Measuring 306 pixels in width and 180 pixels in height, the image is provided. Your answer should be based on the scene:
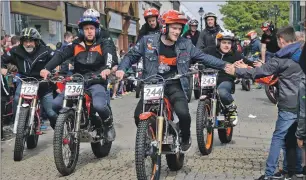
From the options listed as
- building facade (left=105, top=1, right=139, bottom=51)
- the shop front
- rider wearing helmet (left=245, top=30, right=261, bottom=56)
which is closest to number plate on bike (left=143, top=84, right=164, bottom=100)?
rider wearing helmet (left=245, top=30, right=261, bottom=56)

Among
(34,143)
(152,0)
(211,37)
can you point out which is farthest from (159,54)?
(152,0)

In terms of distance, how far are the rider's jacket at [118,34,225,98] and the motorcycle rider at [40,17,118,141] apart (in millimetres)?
786

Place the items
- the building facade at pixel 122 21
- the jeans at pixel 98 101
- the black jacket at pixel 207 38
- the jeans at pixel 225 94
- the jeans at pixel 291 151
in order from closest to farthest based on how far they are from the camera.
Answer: the jeans at pixel 291 151, the jeans at pixel 98 101, the jeans at pixel 225 94, the black jacket at pixel 207 38, the building facade at pixel 122 21

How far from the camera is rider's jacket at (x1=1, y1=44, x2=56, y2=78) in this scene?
26.8 ft

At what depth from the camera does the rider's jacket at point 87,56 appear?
7.16 meters

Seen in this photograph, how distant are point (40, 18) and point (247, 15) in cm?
5593

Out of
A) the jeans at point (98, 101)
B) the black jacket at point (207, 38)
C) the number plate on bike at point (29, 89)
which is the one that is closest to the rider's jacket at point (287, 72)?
the jeans at point (98, 101)

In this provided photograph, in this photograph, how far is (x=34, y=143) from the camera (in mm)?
8188

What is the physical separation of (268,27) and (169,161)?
200 inches

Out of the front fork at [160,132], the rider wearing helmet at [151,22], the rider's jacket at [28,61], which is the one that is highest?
the rider wearing helmet at [151,22]

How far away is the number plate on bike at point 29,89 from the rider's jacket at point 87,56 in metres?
0.58

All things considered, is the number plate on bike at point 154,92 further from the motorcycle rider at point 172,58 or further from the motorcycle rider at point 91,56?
the motorcycle rider at point 91,56

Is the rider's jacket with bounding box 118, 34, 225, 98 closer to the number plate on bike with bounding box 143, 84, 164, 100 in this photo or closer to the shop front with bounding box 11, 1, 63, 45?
the number plate on bike with bounding box 143, 84, 164, 100

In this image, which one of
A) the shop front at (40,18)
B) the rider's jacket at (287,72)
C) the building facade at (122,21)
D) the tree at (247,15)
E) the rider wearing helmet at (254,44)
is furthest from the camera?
the tree at (247,15)
